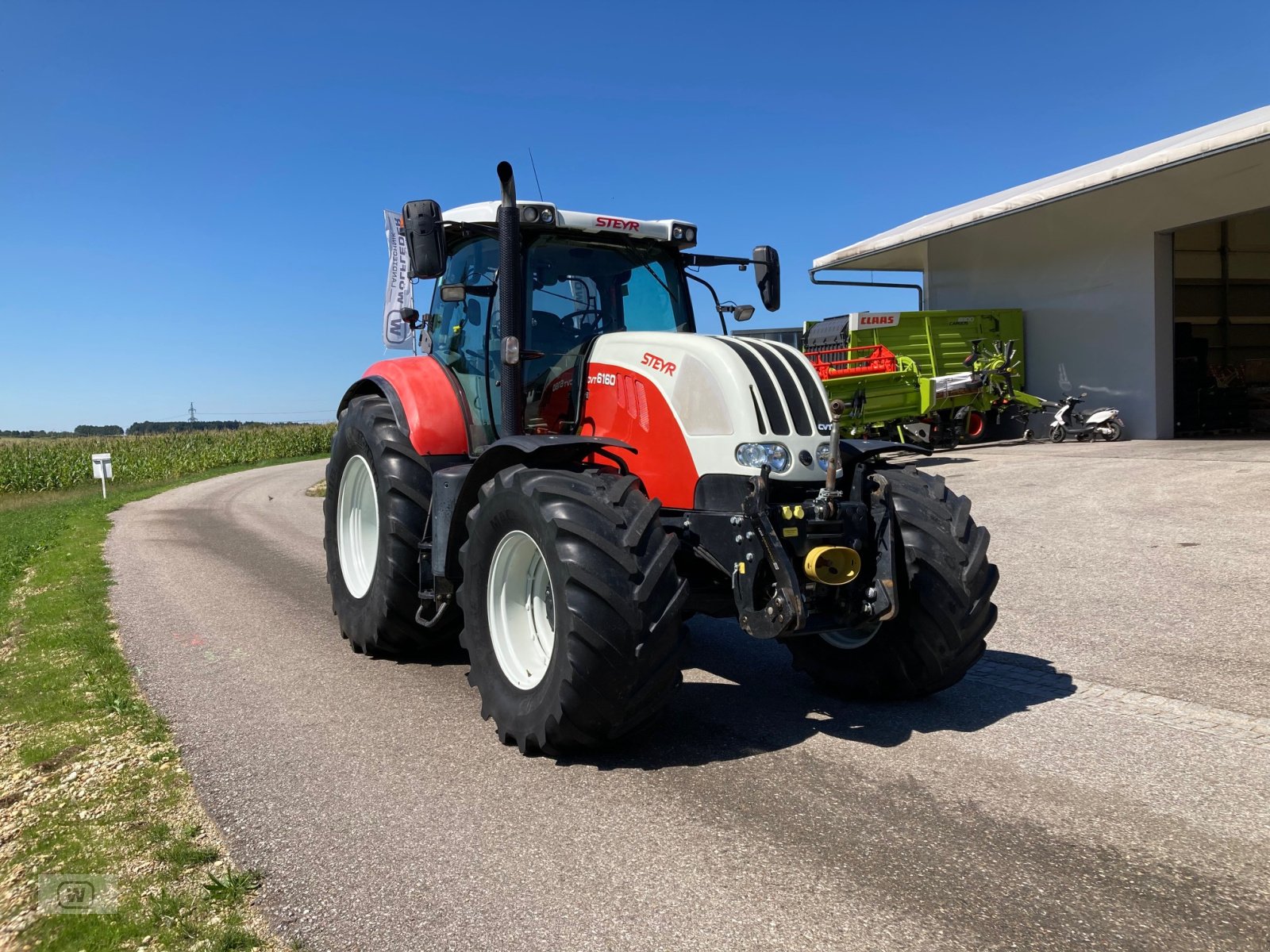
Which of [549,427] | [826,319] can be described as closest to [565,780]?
[549,427]

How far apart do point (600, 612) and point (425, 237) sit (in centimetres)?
214

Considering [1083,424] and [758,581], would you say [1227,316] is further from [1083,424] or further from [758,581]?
[758,581]

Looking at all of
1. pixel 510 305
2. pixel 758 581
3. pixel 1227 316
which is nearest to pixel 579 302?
pixel 510 305

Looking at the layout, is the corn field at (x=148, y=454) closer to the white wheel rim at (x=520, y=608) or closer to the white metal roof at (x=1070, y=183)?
the white metal roof at (x=1070, y=183)

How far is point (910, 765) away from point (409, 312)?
4104 millimetres

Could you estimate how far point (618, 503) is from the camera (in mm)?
4051

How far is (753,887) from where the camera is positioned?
3.01 m

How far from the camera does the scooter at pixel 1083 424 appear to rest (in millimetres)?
18500

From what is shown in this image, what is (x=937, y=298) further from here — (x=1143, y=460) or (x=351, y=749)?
(x=351, y=749)

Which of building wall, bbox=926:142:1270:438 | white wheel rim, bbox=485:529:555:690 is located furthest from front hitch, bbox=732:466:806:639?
building wall, bbox=926:142:1270:438

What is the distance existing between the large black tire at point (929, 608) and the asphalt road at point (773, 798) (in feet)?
0.57

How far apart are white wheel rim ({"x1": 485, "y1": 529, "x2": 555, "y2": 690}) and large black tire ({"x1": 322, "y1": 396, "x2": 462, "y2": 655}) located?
1.03 m

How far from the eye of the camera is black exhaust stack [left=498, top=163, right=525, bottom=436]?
16.0ft

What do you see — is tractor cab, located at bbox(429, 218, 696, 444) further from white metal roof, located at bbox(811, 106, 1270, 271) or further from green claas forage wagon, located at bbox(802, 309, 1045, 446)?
white metal roof, located at bbox(811, 106, 1270, 271)
